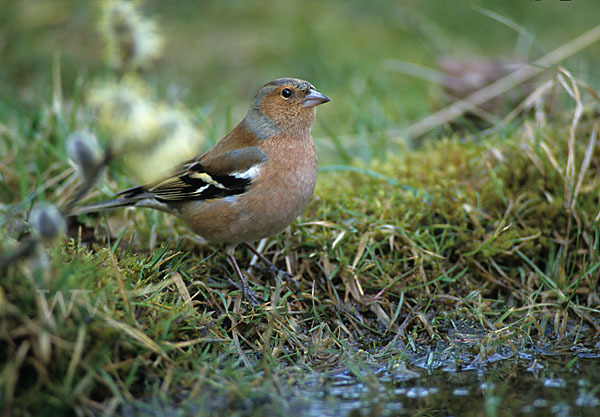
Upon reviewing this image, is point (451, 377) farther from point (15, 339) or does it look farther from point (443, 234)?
point (15, 339)

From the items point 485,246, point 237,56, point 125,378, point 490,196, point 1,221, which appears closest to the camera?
point 125,378

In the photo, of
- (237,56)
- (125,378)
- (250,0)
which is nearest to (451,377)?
(125,378)

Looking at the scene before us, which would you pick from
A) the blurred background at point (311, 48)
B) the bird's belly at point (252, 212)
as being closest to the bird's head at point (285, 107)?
the bird's belly at point (252, 212)

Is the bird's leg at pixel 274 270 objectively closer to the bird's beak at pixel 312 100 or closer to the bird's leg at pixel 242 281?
the bird's leg at pixel 242 281

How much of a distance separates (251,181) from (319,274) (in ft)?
2.47

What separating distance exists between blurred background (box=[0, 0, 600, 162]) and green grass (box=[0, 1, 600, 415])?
0.46 meters

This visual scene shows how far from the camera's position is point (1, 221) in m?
3.21

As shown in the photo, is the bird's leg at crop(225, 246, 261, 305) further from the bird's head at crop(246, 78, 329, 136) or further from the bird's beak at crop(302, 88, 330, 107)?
the bird's beak at crop(302, 88, 330, 107)

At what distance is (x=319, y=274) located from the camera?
13.4 feet

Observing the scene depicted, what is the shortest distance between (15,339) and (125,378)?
0.52 metres

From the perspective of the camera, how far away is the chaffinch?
154 inches

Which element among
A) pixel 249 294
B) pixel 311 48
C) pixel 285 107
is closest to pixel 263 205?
pixel 249 294

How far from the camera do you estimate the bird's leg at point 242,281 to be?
375 centimetres

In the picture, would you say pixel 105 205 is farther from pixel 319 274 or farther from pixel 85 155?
pixel 85 155
